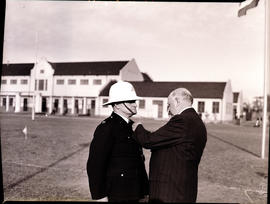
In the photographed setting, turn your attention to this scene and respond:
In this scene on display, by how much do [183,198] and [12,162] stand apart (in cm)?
564

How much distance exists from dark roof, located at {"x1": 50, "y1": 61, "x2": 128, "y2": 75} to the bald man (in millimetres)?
34637

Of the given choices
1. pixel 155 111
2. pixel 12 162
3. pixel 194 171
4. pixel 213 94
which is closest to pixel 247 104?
pixel 213 94

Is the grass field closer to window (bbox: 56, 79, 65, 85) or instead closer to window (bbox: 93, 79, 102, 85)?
window (bbox: 93, 79, 102, 85)

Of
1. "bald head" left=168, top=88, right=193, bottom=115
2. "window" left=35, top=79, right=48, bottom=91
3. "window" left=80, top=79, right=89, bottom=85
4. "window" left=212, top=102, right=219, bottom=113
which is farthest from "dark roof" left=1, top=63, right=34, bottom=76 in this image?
"bald head" left=168, top=88, right=193, bottom=115

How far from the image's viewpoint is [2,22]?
2.82 metres

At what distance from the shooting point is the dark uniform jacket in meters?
2.66

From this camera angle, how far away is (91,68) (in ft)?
124

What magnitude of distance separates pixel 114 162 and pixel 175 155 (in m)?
0.52

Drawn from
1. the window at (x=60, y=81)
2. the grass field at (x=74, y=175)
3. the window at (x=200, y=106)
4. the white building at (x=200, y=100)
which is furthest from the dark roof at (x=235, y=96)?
the grass field at (x=74, y=175)

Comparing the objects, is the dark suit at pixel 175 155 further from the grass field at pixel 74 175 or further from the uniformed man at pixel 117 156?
the grass field at pixel 74 175

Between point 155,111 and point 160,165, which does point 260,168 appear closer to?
point 160,165

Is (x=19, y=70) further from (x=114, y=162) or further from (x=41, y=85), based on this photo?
(x=114, y=162)

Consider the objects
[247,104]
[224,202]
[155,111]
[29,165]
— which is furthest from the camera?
[247,104]

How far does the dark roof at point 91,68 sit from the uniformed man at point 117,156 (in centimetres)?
3458
